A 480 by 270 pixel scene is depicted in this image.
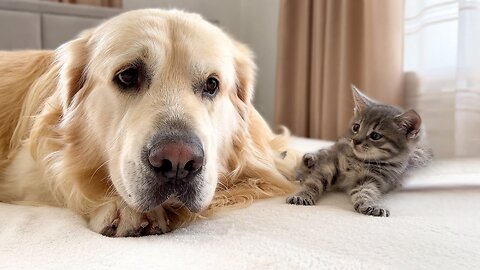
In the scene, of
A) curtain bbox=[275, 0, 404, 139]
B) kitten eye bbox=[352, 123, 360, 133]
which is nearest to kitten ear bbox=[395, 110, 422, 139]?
kitten eye bbox=[352, 123, 360, 133]

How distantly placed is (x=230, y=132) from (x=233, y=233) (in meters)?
0.58

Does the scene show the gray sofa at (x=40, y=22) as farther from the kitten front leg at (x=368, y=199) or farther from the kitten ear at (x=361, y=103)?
the kitten front leg at (x=368, y=199)

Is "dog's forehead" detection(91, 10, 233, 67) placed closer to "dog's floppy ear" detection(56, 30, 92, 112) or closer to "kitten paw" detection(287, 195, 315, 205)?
"dog's floppy ear" detection(56, 30, 92, 112)

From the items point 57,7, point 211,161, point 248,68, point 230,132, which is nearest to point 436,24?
point 248,68

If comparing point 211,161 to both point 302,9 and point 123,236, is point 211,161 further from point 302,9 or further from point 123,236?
point 302,9

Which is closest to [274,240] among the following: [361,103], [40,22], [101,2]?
[361,103]

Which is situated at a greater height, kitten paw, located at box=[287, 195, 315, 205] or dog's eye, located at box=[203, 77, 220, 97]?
dog's eye, located at box=[203, 77, 220, 97]

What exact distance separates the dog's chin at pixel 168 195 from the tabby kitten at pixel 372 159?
1.31 feet

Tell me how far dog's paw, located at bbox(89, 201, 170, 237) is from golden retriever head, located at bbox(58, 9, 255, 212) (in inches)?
1.4

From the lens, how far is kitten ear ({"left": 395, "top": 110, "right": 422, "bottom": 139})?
1560mm

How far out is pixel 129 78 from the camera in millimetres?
1407

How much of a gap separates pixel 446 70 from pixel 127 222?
2.21 m

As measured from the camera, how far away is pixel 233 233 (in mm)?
1185

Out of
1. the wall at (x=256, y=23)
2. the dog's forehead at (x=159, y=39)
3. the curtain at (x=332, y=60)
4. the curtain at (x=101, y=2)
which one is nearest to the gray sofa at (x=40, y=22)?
the curtain at (x=101, y=2)
